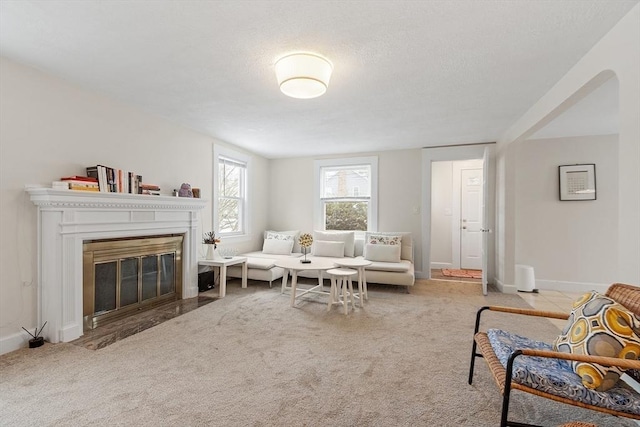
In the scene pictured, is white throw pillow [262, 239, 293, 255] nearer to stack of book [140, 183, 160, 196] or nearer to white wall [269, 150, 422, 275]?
white wall [269, 150, 422, 275]

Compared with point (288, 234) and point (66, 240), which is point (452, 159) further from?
point (66, 240)

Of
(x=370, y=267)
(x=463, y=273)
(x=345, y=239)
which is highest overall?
(x=345, y=239)

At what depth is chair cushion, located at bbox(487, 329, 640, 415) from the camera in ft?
4.23

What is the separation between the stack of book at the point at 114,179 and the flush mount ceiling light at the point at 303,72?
2033 millimetres

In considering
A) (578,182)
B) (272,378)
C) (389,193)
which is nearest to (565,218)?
(578,182)

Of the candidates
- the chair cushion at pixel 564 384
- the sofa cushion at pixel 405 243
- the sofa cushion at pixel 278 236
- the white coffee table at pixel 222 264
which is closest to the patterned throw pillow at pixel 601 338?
the chair cushion at pixel 564 384

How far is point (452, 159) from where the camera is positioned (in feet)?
17.0

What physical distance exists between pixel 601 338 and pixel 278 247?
454 centimetres

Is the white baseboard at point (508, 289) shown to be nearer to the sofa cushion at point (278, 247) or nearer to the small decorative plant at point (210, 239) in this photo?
the sofa cushion at point (278, 247)

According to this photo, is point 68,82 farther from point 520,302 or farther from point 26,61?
point 520,302

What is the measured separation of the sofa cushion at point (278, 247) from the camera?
543cm

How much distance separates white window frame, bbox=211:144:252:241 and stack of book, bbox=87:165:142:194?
1450 millimetres

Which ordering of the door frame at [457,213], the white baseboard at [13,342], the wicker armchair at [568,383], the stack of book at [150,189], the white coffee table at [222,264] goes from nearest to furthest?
the wicker armchair at [568,383]
the white baseboard at [13,342]
the stack of book at [150,189]
the white coffee table at [222,264]
the door frame at [457,213]

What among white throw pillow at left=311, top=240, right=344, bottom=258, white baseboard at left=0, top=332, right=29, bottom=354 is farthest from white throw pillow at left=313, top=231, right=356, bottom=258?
white baseboard at left=0, top=332, right=29, bottom=354
